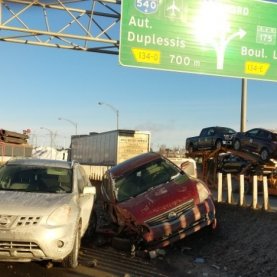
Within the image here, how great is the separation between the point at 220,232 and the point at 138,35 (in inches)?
309

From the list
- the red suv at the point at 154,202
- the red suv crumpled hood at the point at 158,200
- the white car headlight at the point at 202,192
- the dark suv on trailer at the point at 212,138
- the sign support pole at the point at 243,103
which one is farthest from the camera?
the dark suv on trailer at the point at 212,138

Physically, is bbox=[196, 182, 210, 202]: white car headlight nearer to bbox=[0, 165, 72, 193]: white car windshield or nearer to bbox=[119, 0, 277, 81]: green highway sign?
bbox=[0, 165, 72, 193]: white car windshield

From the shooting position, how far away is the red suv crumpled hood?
10.7 m

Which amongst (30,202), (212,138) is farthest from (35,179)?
(212,138)

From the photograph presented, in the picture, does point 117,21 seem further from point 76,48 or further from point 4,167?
point 4,167

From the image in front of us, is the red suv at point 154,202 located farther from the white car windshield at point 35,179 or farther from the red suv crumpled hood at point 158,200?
the white car windshield at point 35,179

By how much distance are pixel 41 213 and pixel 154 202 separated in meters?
3.28

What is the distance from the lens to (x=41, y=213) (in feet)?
26.5

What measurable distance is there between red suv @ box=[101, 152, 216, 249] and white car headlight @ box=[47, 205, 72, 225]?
94.3 inches

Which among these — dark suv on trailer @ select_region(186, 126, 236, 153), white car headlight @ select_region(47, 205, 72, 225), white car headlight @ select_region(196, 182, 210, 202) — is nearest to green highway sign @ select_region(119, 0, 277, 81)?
white car headlight @ select_region(196, 182, 210, 202)

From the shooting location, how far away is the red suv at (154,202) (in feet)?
34.6

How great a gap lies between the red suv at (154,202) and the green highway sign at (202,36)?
5.84 m

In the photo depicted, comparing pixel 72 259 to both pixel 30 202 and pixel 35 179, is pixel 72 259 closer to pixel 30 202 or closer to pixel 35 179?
pixel 30 202

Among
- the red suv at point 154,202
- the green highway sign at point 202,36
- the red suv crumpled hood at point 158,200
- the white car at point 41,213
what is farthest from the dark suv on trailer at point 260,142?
the white car at point 41,213
